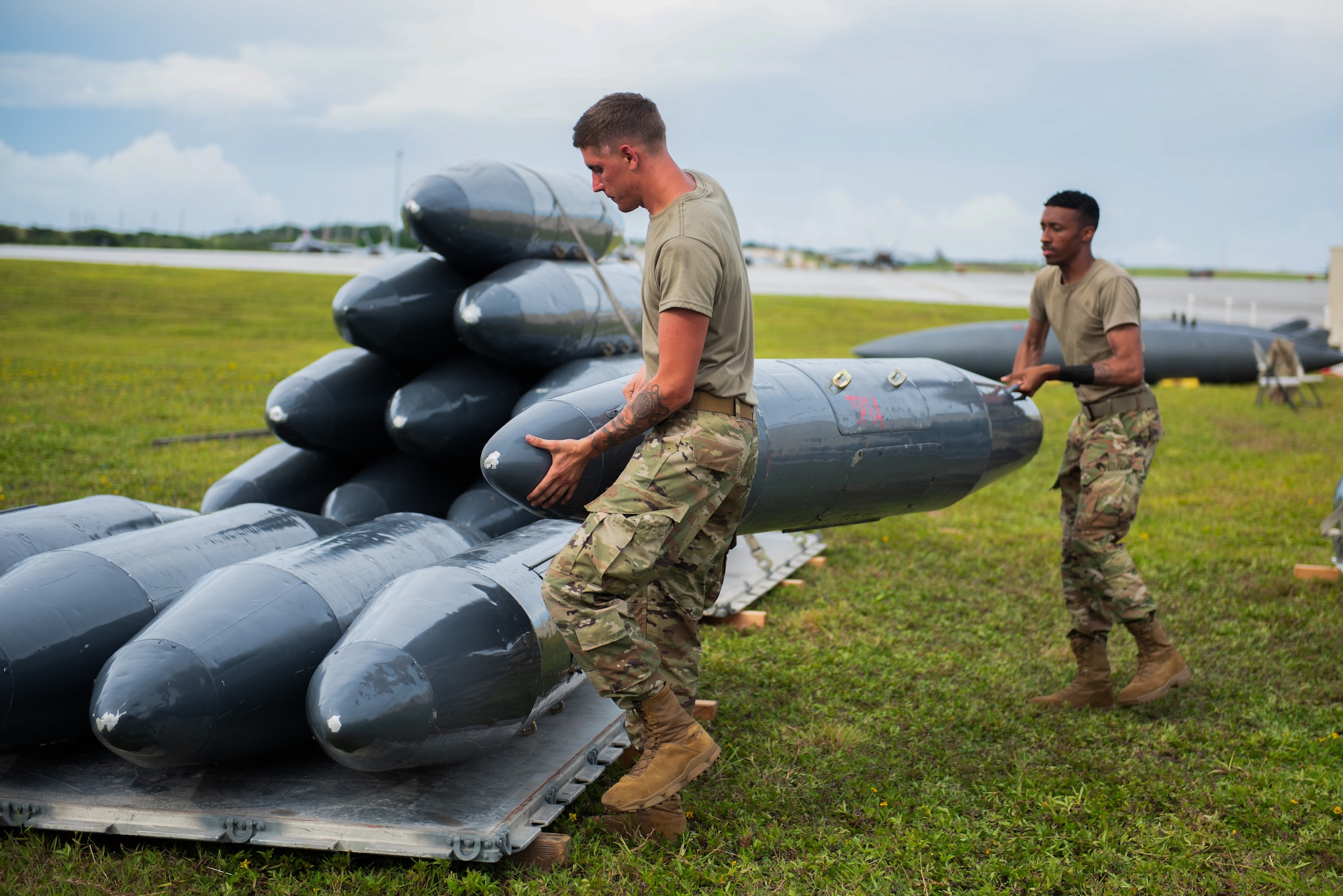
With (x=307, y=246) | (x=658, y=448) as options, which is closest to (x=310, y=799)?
(x=658, y=448)

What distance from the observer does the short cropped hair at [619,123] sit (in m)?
3.61

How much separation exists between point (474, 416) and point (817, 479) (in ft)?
7.29

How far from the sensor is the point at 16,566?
14.3 ft

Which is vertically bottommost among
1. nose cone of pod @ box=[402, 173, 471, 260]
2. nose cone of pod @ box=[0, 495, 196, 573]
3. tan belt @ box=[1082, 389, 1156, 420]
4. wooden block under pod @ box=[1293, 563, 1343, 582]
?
wooden block under pod @ box=[1293, 563, 1343, 582]

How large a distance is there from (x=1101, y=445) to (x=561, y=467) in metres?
3.01

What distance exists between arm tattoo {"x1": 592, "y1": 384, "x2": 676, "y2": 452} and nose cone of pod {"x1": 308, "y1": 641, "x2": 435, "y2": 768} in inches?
42.5

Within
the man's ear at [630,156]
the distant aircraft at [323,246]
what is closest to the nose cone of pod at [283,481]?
the man's ear at [630,156]

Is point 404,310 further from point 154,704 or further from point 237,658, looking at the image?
point 154,704

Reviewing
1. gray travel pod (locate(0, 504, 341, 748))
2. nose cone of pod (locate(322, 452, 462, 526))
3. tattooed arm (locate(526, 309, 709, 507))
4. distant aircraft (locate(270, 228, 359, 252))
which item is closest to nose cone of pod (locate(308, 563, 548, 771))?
tattooed arm (locate(526, 309, 709, 507))

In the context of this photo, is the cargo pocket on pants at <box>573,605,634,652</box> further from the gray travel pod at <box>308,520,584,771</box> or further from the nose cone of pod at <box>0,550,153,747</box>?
the nose cone of pod at <box>0,550,153,747</box>

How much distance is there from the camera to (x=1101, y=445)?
17.9ft

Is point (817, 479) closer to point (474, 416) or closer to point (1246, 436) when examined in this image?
point (474, 416)

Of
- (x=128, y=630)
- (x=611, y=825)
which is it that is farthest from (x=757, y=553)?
(x=128, y=630)

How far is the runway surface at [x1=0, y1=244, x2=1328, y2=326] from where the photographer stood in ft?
130
